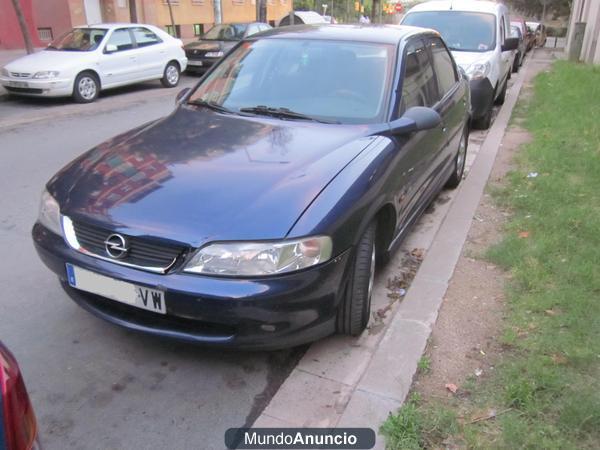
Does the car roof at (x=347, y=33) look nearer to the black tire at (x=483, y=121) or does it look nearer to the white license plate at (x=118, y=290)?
the white license plate at (x=118, y=290)

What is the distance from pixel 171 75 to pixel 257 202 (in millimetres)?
11717

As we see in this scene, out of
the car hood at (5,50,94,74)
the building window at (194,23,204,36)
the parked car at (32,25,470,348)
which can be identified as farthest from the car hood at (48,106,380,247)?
the building window at (194,23,204,36)

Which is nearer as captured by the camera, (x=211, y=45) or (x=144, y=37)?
(x=144, y=37)

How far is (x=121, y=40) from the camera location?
11969 mm

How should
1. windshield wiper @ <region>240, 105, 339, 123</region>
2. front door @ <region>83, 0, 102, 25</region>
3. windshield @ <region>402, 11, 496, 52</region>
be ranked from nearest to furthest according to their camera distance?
windshield wiper @ <region>240, 105, 339, 123</region>
windshield @ <region>402, 11, 496, 52</region>
front door @ <region>83, 0, 102, 25</region>

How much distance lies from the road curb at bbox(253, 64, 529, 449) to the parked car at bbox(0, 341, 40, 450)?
1.19 metres

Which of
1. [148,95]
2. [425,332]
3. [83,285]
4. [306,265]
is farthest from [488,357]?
[148,95]

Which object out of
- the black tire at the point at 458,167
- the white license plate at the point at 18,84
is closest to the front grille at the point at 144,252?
the black tire at the point at 458,167

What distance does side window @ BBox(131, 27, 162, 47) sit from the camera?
12.4 metres

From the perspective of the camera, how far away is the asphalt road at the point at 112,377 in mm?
2494

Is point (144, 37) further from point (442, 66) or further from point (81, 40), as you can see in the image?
point (442, 66)

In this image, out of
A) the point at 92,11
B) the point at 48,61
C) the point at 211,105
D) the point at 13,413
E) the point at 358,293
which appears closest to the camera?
the point at 13,413

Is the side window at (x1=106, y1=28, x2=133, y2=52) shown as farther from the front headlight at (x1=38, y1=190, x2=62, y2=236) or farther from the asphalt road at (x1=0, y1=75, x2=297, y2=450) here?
the front headlight at (x1=38, y1=190, x2=62, y2=236)

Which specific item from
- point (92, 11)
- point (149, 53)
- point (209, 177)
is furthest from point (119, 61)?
point (92, 11)
